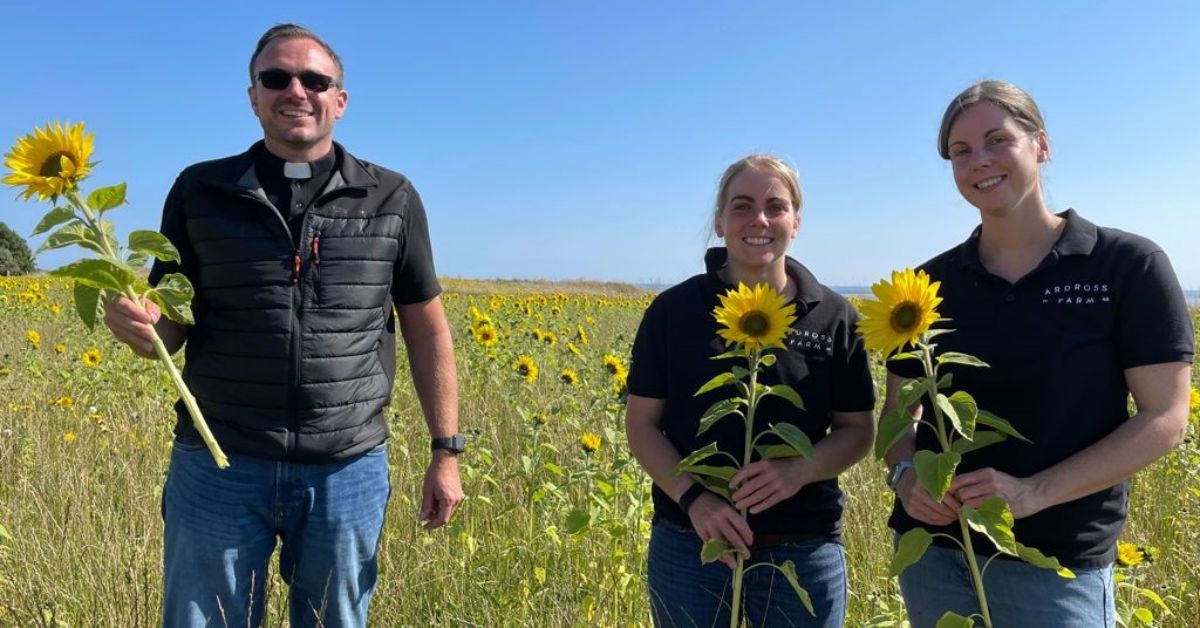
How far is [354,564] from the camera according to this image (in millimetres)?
2248

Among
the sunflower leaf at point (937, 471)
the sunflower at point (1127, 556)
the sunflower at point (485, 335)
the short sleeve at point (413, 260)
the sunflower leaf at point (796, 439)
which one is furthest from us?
the sunflower at point (485, 335)

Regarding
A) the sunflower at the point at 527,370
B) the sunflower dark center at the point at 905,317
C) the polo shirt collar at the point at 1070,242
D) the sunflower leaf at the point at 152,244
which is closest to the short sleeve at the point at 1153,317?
the polo shirt collar at the point at 1070,242

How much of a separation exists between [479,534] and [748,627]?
6.22ft

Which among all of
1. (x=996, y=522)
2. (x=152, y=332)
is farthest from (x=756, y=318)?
(x=152, y=332)

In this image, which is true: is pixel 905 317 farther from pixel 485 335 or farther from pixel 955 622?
pixel 485 335

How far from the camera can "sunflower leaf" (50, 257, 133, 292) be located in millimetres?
1187

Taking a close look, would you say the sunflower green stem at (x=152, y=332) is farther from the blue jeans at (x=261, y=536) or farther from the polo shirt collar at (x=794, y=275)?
the polo shirt collar at (x=794, y=275)

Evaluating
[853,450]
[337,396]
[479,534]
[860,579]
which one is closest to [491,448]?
[479,534]

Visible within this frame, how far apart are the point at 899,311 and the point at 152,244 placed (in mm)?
1353

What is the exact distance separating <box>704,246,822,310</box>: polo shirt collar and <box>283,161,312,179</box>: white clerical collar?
113 centimetres

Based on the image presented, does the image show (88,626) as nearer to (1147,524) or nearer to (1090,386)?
(1090,386)

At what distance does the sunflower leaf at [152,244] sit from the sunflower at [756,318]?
113 cm

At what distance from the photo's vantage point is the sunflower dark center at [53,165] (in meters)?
1.38

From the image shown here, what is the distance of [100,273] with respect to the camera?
3.96 feet
